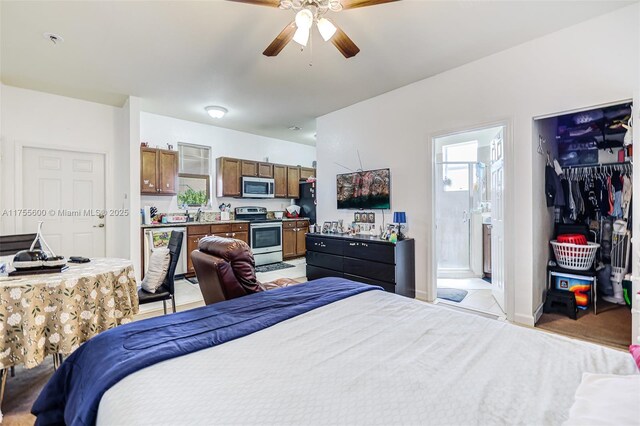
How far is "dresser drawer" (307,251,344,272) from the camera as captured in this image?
165 inches

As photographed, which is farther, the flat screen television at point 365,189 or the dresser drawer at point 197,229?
the dresser drawer at point 197,229

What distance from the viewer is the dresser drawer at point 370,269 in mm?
3539

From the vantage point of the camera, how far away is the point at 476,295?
12.8 feet

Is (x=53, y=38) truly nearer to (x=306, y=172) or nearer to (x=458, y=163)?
(x=306, y=172)

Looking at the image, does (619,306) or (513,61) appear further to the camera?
(619,306)

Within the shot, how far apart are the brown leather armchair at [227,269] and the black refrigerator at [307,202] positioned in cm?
456

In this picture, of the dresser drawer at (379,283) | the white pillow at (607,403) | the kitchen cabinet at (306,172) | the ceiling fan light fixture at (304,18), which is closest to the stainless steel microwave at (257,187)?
the kitchen cabinet at (306,172)

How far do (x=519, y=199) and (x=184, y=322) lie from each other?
3.11 m

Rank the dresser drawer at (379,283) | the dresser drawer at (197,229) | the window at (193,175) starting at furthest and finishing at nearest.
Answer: the window at (193,175) < the dresser drawer at (197,229) < the dresser drawer at (379,283)

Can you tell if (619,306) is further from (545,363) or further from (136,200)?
(136,200)

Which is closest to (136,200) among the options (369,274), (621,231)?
(369,274)

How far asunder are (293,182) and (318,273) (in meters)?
2.95

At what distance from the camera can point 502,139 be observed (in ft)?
10.2

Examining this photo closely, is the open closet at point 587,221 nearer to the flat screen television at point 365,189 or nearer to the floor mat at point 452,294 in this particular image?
the floor mat at point 452,294
